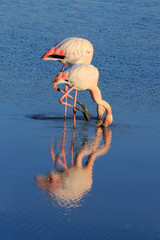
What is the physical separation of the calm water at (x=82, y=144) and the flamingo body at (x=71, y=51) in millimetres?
975

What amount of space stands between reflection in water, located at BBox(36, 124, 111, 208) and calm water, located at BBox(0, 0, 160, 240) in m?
0.01

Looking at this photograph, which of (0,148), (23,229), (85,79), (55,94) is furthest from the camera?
(55,94)

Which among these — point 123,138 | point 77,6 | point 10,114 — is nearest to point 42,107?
point 10,114

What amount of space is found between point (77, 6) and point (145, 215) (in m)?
17.0

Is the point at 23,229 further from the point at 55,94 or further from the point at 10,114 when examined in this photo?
the point at 55,94

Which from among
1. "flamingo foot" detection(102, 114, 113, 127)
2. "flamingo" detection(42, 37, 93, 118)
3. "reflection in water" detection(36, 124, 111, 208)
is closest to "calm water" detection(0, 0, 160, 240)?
"reflection in water" detection(36, 124, 111, 208)

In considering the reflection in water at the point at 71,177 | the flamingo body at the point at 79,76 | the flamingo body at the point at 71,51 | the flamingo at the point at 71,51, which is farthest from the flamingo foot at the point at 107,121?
the flamingo body at the point at 71,51

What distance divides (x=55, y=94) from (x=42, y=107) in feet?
3.59

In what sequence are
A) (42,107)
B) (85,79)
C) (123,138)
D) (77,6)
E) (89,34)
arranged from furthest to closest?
(77,6) < (89,34) < (42,107) < (85,79) < (123,138)

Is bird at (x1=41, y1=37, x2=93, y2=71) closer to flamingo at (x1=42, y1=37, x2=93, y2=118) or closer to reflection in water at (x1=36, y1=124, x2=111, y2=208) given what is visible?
flamingo at (x1=42, y1=37, x2=93, y2=118)

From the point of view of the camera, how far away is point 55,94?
11984 mm

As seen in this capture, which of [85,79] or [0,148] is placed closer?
[0,148]

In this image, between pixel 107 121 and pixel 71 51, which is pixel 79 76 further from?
pixel 71 51

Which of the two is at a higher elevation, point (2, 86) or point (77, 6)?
point (77, 6)
